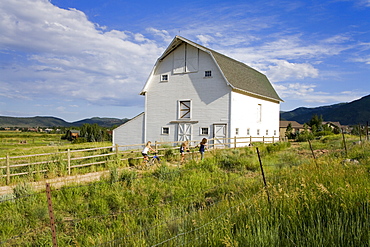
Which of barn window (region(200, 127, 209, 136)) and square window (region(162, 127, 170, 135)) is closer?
barn window (region(200, 127, 209, 136))

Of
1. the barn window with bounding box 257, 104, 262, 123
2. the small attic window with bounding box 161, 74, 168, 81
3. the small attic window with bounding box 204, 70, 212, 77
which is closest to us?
the small attic window with bounding box 204, 70, 212, 77

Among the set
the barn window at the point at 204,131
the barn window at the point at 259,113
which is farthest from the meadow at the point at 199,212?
the barn window at the point at 259,113

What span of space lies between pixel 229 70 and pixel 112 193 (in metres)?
19.4

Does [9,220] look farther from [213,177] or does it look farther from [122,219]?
[213,177]

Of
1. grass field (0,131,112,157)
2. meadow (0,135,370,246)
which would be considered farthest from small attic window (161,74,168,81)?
meadow (0,135,370,246)

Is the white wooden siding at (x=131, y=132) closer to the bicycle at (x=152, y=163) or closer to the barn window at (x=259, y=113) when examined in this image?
the barn window at (x=259, y=113)

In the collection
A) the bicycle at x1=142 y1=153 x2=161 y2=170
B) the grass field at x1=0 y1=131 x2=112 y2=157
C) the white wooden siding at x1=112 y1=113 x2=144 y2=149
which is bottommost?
the grass field at x1=0 y1=131 x2=112 y2=157

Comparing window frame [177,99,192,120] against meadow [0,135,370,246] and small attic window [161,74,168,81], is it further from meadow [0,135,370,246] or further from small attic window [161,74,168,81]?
meadow [0,135,370,246]

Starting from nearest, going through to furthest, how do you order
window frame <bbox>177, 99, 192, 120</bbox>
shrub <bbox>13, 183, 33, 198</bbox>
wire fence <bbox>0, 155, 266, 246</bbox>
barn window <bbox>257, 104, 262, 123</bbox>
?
wire fence <bbox>0, 155, 266, 246</bbox> < shrub <bbox>13, 183, 33, 198</bbox> < window frame <bbox>177, 99, 192, 120</bbox> < barn window <bbox>257, 104, 262, 123</bbox>

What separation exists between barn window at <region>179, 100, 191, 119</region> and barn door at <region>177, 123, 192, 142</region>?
0.79 metres

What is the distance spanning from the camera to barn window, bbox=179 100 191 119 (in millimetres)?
26391

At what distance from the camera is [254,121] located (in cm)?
2856

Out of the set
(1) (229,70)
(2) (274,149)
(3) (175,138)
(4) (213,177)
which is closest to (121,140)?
(3) (175,138)

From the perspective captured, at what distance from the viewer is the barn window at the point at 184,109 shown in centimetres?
2639
